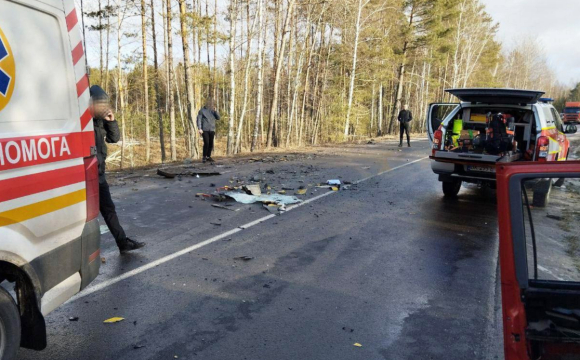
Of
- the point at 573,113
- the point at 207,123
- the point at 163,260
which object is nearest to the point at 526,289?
the point at 163,260

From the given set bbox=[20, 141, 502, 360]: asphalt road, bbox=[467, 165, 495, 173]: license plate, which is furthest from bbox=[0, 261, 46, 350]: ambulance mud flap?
bbox=[467, 165, 495, 173]: license plate

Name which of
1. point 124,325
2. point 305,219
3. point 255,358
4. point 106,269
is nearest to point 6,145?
point 124,325

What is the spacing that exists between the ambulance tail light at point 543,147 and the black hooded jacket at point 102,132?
700cm

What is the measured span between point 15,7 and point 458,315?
4193 millimetres

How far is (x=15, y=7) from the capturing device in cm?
248

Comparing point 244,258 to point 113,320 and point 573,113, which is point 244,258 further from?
point 573,113

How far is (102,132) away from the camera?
507cm

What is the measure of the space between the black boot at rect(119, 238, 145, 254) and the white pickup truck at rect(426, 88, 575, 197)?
6.04 meters

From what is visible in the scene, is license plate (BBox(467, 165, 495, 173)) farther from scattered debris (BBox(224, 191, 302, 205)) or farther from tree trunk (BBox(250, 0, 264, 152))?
tree trunk (BBox(250, 0, 264, 152))

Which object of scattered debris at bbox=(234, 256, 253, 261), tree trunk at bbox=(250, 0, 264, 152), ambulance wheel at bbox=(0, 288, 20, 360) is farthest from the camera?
tree trunk at bbox=(250, 0, 264, 152)

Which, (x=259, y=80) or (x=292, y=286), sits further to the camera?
(x=259, y=80)

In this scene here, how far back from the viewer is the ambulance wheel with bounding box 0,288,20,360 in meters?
2.36

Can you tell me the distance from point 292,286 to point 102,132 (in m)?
2.95

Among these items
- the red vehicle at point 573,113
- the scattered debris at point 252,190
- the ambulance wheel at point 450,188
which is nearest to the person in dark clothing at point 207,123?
the scattered debris at point 252,190
